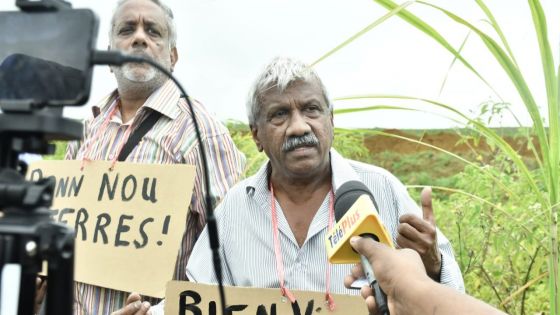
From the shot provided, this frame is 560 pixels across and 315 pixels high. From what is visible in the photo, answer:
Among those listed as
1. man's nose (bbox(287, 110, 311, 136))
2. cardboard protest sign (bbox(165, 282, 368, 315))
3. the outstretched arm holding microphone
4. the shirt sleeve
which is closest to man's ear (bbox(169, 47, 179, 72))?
the shirt sleeve

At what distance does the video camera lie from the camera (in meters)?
1.22

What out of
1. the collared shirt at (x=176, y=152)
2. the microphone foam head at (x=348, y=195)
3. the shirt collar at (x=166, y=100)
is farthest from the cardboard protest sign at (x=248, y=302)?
the shirt collar at (x=166, y=100)

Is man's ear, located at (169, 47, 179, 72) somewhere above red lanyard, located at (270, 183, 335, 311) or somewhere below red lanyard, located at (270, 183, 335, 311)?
above

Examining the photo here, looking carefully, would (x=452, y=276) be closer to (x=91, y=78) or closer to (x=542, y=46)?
(x=542, y=46)

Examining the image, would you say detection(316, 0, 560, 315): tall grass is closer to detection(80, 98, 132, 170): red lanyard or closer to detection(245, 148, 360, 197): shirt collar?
detection(245, 148, 360, 197): shirt collar

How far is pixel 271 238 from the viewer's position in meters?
2.79

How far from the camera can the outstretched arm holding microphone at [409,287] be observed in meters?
1.41

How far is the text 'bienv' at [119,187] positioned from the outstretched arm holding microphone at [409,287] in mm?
1341

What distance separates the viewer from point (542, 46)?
2734mm

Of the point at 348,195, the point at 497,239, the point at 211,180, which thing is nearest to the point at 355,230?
the point at 348,195

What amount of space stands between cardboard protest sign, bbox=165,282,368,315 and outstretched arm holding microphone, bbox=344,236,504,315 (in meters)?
0.89

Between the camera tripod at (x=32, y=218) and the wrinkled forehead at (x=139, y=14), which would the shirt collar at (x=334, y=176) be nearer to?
the wrinkled forehead at (x=139, y=14)

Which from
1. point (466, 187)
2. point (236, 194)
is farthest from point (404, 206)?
point (466, 187)

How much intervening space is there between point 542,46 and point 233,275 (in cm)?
135
